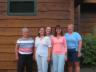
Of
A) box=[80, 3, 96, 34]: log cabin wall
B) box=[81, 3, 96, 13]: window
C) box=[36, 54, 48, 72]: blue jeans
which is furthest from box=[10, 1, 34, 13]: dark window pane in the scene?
box=[81, 3, 96, 13]: window

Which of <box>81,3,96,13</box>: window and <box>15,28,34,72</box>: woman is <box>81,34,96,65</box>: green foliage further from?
<box>81,3,96,13</box>: window

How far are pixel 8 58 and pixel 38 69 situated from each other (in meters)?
1.11

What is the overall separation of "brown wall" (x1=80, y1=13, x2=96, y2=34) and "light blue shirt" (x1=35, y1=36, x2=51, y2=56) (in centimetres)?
339

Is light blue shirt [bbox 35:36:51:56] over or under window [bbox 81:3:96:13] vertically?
under

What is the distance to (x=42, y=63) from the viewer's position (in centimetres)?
1138

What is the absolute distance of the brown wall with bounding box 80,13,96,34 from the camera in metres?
14.5

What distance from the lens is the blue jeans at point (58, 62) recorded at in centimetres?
1126

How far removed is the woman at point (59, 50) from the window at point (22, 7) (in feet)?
4.03

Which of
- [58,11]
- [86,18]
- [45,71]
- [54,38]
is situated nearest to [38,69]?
[45,71]

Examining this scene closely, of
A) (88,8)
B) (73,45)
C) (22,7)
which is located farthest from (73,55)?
(88,8)

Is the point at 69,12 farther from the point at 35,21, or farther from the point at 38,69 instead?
the point at 38,69

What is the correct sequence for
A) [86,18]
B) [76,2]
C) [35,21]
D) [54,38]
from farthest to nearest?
1. [86,18]
2. [76,2]
3. [35,21]
4. [54,38]

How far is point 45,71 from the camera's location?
11.4 meters

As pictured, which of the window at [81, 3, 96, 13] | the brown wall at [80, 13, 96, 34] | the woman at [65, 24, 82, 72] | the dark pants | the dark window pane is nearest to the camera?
the dark pants
